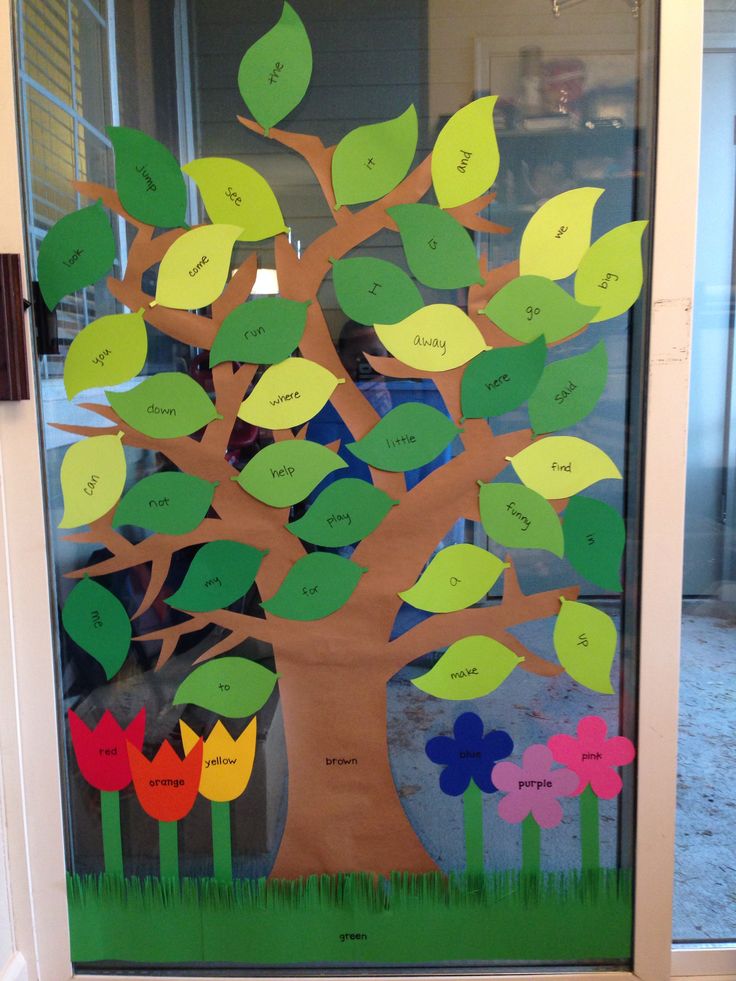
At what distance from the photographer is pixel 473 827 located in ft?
5.04

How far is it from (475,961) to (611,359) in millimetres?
1213

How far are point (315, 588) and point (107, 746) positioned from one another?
20.5 inches

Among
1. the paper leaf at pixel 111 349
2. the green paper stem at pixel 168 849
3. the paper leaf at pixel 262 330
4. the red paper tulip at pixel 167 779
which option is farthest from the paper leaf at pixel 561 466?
the green paper stem at pixel 168 849

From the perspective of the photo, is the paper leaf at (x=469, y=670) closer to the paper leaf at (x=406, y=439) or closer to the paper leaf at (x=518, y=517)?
the paper leaf at (x=518, y=517)

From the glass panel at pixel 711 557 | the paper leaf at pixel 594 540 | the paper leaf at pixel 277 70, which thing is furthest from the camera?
the glass panel at pixel 711 557

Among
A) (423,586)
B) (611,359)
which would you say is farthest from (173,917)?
(611,359)

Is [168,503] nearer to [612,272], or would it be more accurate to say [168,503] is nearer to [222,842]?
[222,842]

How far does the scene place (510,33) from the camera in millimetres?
1380

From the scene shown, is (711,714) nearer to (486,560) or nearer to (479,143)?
(486,560)

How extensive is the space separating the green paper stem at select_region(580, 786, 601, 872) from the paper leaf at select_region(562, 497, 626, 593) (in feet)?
1.39

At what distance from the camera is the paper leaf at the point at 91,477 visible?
1456 mm

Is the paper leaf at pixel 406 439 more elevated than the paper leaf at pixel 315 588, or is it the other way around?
the paper leaf at pixel 406 439

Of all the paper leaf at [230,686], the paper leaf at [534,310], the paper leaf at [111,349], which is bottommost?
the paper leaf at [230,686]

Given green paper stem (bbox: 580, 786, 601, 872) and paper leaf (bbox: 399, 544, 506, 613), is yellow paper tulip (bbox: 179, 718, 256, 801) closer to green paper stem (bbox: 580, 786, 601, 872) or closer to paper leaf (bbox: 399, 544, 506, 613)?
paper leaf (bbox: 399, 544, 506, 613)
